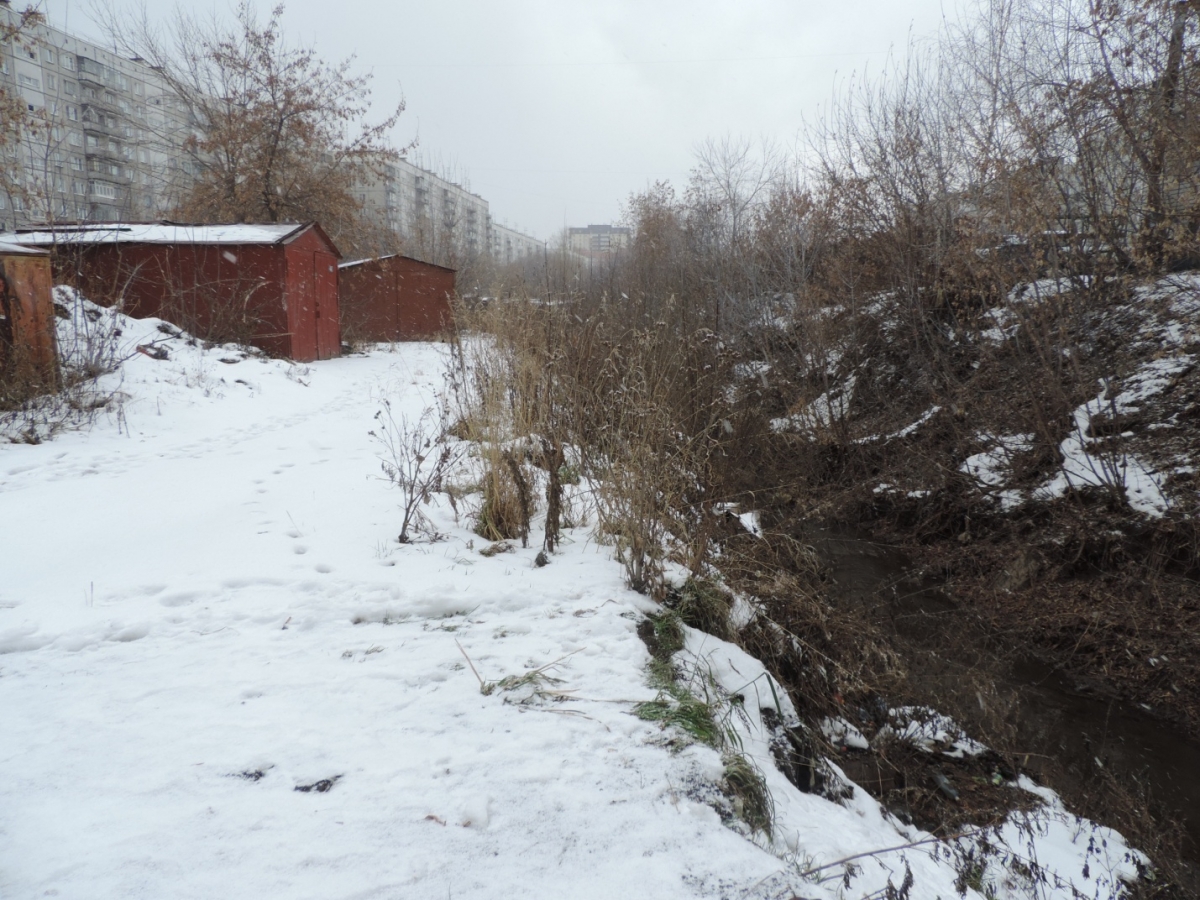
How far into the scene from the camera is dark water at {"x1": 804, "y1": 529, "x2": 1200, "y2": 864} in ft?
11.4

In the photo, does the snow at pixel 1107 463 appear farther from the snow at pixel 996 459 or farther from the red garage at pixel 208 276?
the red garage at pixel 208 276

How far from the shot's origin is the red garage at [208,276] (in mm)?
12391

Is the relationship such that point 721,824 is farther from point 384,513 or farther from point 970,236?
point 970,236

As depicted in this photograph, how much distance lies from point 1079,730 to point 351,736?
4.26 m

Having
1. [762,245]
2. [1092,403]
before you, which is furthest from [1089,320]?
[762,245]

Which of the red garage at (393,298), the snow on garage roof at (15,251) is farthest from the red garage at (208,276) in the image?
the snow on garage roof at (15,251)

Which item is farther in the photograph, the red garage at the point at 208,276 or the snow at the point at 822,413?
the red garage at the point at 208,276

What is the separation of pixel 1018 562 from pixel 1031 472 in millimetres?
1175

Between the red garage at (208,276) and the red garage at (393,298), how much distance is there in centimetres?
467

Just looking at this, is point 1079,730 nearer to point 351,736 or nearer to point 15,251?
point 351,736

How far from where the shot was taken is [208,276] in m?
12.6

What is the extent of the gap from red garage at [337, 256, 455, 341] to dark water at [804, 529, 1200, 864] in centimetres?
1486

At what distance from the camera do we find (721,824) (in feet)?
6.50

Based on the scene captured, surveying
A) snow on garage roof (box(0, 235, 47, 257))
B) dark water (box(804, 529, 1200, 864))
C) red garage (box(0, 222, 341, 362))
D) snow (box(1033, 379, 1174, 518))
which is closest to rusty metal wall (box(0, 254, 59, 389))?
snow on garage roof (box(0, 235, 47, 257))
